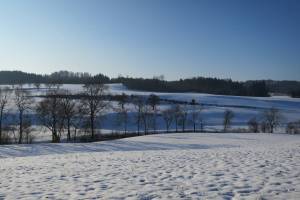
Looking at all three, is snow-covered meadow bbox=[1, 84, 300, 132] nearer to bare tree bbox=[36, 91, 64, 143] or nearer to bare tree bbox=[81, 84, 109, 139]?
bare tree bbox=[36, 91, 64, 143]

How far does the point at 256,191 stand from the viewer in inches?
386

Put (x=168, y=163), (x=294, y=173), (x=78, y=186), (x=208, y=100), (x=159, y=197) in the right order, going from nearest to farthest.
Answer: (x=159, y=197) → (x=78, y=186) → (x=294, y=173) → (x=168, y=163) → (x=208, y=100)

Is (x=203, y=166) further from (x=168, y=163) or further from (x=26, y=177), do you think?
(x=26, y=177)

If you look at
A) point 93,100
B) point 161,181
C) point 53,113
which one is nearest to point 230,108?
point 93,100

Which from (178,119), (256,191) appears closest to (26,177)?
(256,191)

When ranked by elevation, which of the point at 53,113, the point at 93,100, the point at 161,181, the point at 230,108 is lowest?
the point at 230,108

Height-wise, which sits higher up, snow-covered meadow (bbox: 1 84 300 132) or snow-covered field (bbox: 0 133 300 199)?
snow-covered field (bbox: 0 133 300 199)

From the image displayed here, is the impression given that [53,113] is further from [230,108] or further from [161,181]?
[230,108]

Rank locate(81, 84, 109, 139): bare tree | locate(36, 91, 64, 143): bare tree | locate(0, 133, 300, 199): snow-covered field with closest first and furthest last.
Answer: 1. locate(0, 133, 300, 199): snow-covered field
2. locate(36, 91, 64, 143): bare tree
3. locate(81, 84, 109, 139): bare tree

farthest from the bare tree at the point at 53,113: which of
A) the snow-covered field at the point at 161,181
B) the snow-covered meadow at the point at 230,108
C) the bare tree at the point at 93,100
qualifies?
the snow-covered field at the point at 161,181

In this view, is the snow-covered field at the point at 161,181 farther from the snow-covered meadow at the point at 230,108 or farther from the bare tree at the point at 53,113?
the snow-covered meadow at the point at 230,108

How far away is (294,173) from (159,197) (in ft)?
17.7

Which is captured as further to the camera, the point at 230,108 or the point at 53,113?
the point at 230,108

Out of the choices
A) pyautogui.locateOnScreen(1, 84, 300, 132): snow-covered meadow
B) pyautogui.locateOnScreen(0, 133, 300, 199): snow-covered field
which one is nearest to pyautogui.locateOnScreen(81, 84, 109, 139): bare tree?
pyautogui.locateOnScreen(1, 84, 300, 132): snow-covered meadow
